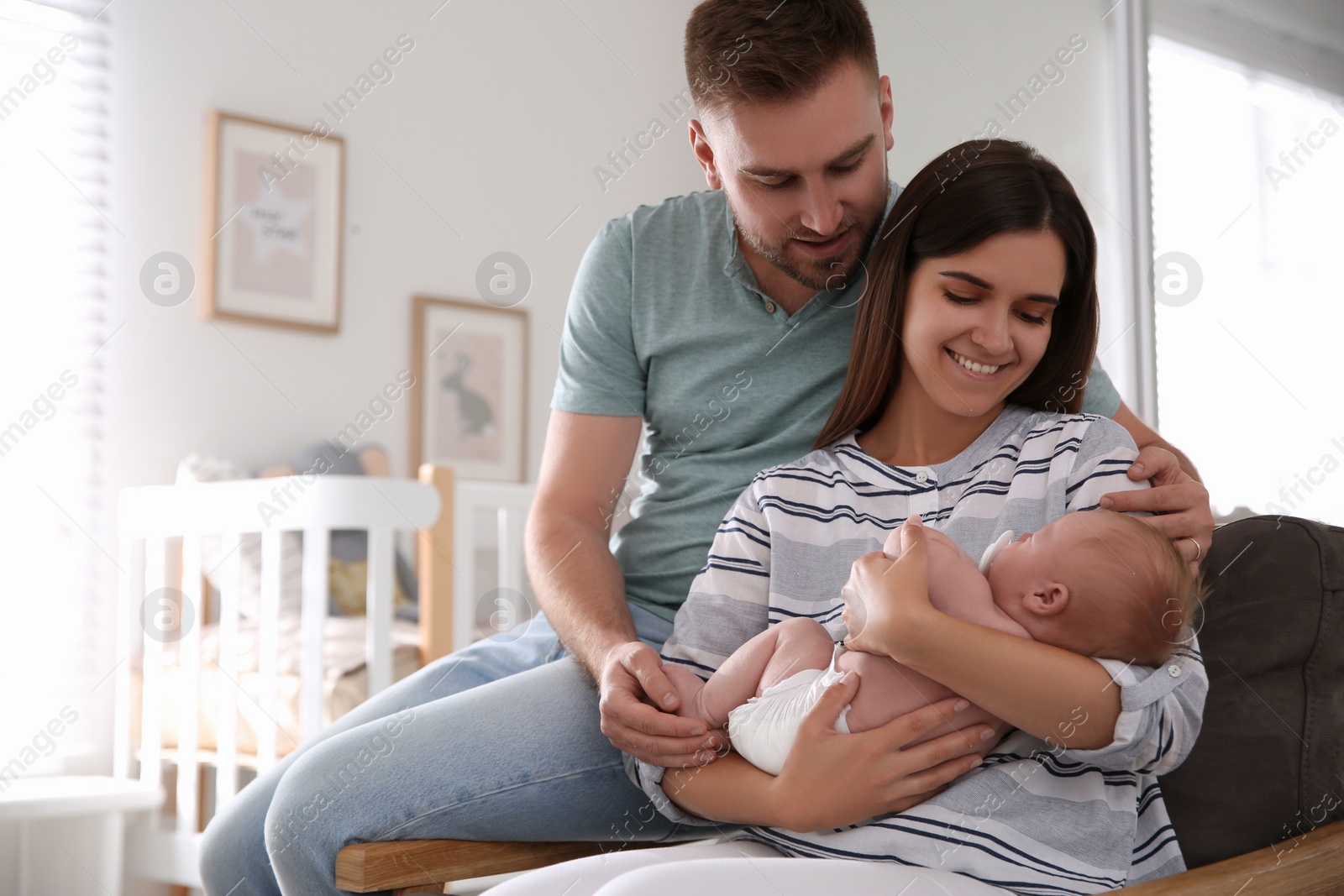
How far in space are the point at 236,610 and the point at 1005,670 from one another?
1.83 m

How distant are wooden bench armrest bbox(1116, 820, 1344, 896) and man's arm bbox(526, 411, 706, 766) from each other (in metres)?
0.40


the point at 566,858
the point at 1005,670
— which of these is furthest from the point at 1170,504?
the point at 566,858

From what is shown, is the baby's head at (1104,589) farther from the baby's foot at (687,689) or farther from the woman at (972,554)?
the baby's foot at (687,689)

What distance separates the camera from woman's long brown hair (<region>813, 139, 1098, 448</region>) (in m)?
1.09

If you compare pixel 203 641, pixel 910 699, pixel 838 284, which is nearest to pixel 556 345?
pixel 203 641

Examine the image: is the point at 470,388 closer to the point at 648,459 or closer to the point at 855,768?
the point at 648,459

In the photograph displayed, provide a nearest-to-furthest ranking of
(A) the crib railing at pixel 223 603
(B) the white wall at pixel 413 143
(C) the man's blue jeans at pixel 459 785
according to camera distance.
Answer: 1. (C) the man's blue jeans at pixel 459 785
2. (A) the crib railing at pixel 223 603
3. (B) the white wall at pixel 413 143

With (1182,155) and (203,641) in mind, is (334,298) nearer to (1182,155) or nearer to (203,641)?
(203,641)

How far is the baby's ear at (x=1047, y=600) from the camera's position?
896mm

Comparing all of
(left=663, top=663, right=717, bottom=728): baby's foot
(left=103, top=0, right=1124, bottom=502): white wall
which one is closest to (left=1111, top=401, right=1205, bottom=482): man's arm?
(left=663, top=663, right=717, bottom=728): baby's foot

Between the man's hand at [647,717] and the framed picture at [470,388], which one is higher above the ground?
the framed picture at [470,388]

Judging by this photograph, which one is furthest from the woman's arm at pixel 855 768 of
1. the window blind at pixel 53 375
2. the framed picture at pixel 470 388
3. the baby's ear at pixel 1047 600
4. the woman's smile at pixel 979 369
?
the framed picture at pixel 470 388

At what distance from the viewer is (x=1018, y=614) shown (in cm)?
93

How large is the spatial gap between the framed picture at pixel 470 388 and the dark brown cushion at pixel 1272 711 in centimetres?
260
